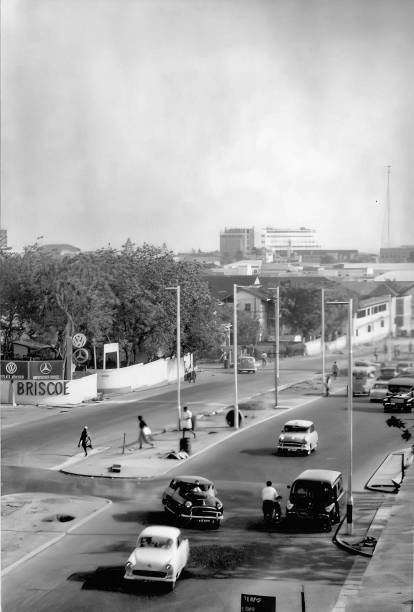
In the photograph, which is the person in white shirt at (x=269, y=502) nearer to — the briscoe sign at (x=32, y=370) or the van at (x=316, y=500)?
the van at (x=316, y=500)

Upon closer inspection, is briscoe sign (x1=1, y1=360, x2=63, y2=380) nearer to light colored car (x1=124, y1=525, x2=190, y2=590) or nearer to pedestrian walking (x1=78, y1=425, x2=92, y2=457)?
pedestrian walking (x1=78, y1=425, x2=92, y2=457)

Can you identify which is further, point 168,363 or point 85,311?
point 168,363

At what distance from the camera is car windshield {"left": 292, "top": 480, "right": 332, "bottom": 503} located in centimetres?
2359

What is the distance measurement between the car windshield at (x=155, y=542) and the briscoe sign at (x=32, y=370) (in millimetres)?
28164

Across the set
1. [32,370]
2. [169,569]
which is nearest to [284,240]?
[32,370]

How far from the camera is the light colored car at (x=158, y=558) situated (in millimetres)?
18953

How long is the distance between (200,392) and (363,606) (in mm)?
36138

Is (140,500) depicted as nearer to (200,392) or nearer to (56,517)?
(56,517)

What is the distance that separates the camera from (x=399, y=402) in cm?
4297

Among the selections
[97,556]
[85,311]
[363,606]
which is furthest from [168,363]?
[363,606]

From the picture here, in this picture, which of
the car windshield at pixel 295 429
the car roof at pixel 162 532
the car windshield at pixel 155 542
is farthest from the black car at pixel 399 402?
the car windshield at pixel 155 542

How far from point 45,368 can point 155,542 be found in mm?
28726

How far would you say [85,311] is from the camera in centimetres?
5075

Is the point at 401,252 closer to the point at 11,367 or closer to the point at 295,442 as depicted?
the point at 295,442
